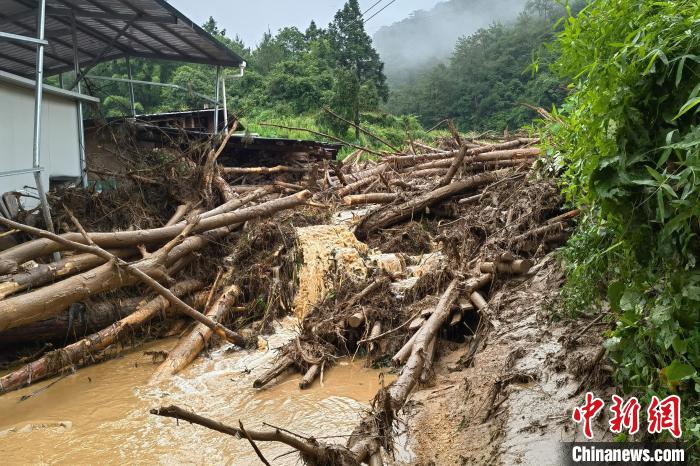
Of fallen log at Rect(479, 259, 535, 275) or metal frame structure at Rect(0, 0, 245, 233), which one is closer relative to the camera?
fallen log at Rect(479, 259, 535, 275)

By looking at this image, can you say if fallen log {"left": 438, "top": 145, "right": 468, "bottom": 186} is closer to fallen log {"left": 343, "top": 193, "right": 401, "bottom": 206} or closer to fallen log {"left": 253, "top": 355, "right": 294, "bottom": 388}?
fallen log {"left": 343, "top": 193, "right": 401, "bottom": 206}

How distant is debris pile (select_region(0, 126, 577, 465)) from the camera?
5.73m

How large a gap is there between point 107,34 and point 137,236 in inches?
253

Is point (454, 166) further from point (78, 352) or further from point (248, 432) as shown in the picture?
point (248, 432)

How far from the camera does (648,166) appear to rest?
1998 mm

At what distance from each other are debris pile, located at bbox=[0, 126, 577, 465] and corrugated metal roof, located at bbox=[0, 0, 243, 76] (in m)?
2.31

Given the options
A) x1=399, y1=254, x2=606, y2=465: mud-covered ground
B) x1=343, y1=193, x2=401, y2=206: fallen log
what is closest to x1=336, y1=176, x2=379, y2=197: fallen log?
x1=343, y1=193, x2=401, y2=206: fallen log

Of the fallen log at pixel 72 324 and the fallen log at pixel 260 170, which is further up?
the fallen log at pixel 260 170

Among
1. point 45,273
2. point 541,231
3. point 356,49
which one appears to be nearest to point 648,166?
point 541,231

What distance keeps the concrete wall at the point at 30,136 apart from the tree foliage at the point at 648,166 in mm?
8469

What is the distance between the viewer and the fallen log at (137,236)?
6.11 meters

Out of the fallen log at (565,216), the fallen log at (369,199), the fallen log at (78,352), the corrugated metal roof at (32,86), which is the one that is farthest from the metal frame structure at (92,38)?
the fallen log at (565,216)

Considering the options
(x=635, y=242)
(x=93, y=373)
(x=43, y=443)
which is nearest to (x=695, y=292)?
(x=635, y=242)

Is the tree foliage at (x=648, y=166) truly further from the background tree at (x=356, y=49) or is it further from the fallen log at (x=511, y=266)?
the background tree at (x=356, y=49)
